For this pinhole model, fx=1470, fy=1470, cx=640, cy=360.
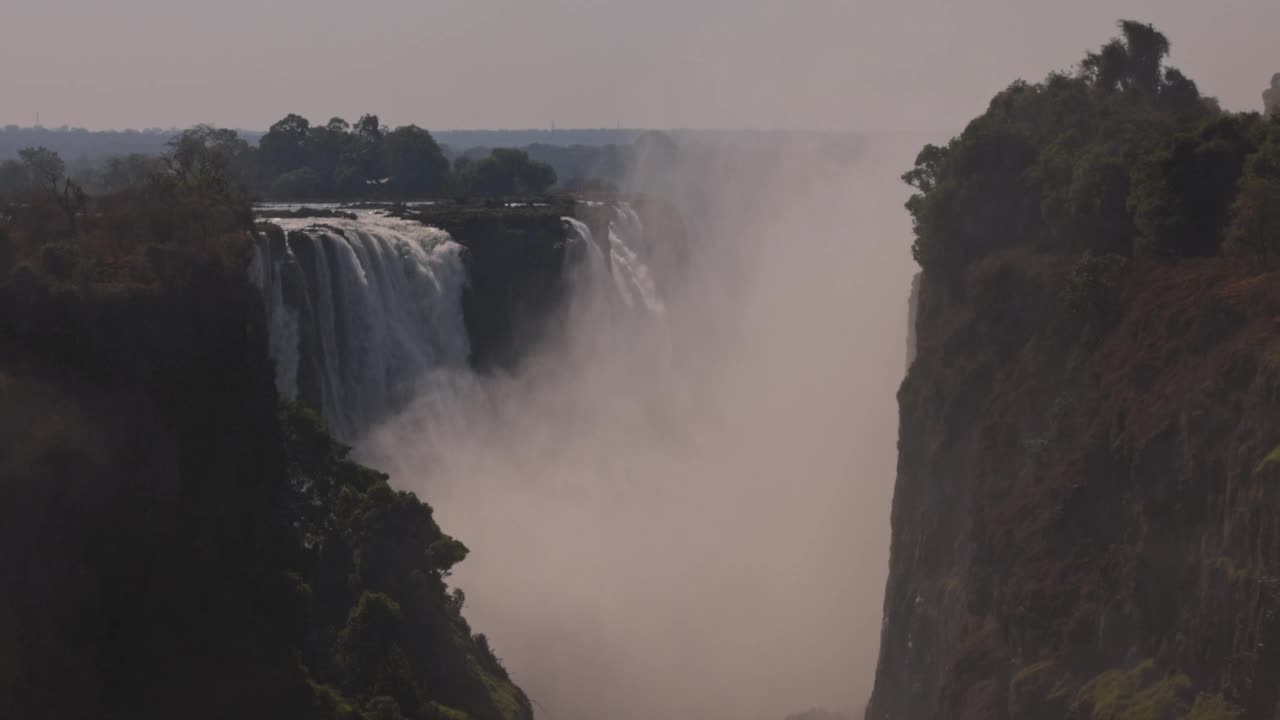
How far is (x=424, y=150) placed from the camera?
108 meters

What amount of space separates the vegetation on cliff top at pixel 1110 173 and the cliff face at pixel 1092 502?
1.23 meters

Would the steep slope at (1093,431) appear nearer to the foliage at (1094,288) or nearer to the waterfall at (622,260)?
the foliage at (1094,288)

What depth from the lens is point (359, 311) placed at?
5425 cm

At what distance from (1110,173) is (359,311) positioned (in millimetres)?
27852

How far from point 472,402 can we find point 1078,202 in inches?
1189

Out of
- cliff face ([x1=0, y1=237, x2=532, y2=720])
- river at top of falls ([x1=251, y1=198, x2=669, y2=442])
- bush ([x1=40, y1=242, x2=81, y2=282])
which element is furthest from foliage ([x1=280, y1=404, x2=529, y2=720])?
river at top of falls ([x1=251, y1=198, x2=669, y2=442])

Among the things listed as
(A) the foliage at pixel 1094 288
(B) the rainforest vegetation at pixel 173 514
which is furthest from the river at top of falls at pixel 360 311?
(A) the foliage at pixel 1094 288

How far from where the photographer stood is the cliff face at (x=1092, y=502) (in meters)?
26.0

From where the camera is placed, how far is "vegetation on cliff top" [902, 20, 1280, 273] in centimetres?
3488

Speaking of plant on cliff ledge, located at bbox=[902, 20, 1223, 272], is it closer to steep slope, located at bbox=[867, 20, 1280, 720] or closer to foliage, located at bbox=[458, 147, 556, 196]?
steep slope, located at bbox=[867, 20, 1280, 720]

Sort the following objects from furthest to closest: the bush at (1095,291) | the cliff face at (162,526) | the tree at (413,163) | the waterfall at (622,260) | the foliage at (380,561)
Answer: the tree at (413,163)
the waterfall at (622,260)
the bush at (1095,291)
the foliage at (380,561)
the cliff face at (162,526)

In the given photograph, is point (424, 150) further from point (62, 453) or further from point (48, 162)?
point (62, 453)

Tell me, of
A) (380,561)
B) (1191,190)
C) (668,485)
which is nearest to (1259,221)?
(1191,190)

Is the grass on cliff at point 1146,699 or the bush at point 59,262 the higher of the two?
the bush at point 59,262
